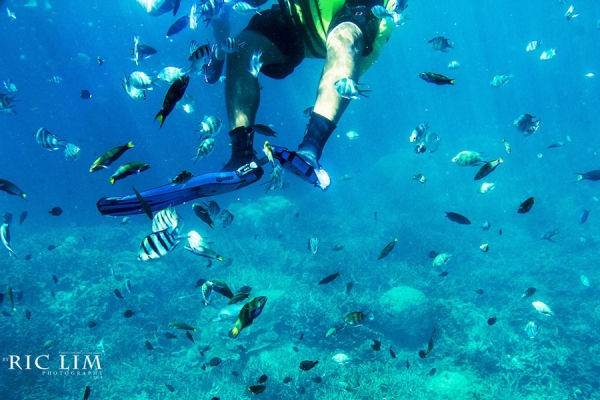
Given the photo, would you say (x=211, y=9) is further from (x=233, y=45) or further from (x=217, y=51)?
(x=233, y=45)

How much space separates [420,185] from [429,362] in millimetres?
17100

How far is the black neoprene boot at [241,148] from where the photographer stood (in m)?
3.39

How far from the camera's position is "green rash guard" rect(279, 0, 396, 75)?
375 centimetres

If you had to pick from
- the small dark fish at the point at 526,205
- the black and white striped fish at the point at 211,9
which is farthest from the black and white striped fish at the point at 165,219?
the small dark fish at the point at 526,205

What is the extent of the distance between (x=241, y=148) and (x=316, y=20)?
1.85 meters

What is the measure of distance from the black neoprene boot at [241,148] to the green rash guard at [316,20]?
159cm

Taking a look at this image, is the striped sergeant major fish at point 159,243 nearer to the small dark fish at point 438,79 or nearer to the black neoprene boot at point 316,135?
the black neoprene boot at point 316,135

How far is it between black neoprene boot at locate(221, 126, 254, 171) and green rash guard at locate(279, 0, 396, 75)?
5.22 ft

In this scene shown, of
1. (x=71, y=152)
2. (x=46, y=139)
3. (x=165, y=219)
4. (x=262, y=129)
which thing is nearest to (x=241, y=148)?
(x=262, y=129)

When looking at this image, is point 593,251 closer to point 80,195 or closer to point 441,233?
point 441,233

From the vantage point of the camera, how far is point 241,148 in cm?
339

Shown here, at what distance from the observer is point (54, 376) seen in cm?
1027

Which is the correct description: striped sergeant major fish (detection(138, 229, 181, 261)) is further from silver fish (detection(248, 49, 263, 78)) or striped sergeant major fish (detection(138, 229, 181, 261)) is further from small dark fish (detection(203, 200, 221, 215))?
small dark fish (detection(203, 200, 221, 215))

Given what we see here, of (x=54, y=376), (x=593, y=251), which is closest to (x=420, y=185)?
(x=593, y=251)
